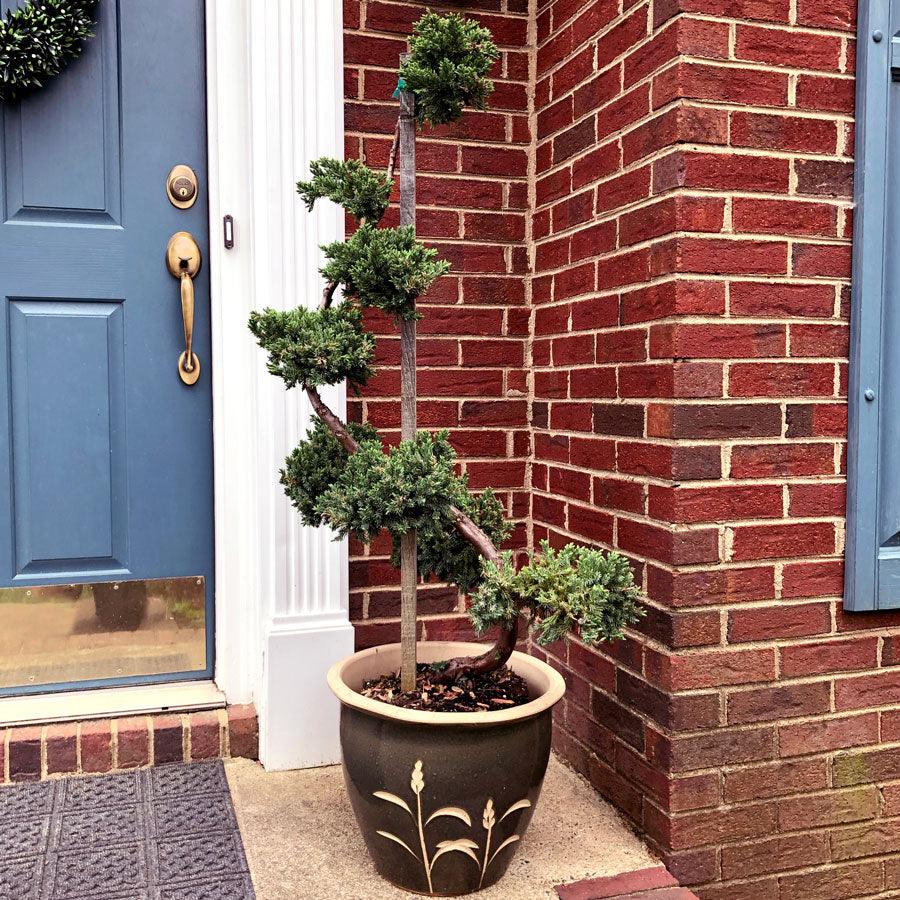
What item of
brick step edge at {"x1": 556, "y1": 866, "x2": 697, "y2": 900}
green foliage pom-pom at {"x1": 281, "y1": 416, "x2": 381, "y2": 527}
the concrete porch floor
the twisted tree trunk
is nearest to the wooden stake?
the twisted tree trunk

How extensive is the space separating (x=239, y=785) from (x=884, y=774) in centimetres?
151

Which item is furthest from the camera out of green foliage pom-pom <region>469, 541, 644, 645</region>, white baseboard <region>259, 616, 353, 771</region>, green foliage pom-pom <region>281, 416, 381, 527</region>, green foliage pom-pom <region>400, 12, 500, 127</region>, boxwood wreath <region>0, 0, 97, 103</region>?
white baseboard <region>259, 616, 353, 771</region>

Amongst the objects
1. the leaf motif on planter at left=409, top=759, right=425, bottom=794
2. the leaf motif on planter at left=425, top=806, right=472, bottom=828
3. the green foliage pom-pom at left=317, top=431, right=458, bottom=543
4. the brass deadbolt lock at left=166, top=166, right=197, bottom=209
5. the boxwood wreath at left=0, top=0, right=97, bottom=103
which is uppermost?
the boxwood wreath at left=0, top=0, right=97, bottom=103

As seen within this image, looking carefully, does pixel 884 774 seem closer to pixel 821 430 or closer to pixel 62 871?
pixel 821 430

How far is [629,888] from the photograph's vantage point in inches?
66.0

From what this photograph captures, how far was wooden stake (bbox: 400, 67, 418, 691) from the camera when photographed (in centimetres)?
171

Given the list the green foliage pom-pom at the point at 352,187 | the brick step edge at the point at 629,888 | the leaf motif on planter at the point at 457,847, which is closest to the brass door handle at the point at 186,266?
the green foliage pom-pom at the point at 352,187

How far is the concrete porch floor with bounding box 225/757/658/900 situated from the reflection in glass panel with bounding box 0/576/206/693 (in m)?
0.37

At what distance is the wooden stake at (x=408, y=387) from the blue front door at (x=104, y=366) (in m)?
0.78

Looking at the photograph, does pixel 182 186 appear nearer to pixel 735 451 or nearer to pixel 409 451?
pixel 409 451

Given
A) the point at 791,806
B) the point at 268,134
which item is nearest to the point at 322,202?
the point at 268,134

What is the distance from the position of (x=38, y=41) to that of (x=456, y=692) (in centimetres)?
181

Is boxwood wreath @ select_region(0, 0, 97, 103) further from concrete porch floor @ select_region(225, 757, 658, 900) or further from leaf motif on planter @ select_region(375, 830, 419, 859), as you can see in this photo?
leaf motif on planter @ select_region(375, 830, 419, 859)

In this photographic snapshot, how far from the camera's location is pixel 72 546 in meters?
2.20
